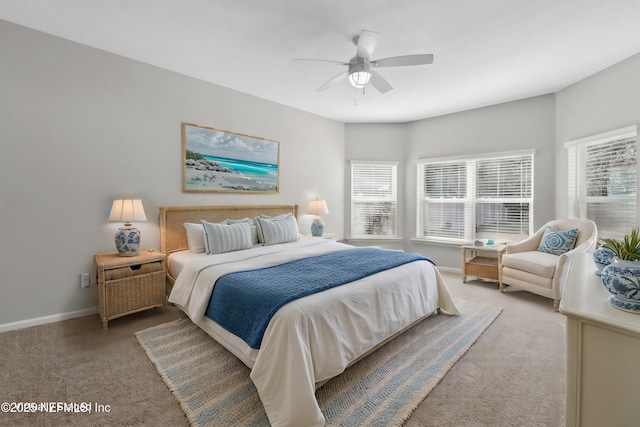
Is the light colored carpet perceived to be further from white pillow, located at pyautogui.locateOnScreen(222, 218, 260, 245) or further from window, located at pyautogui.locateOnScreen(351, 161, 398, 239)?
window, located at pyautogui.locateOnScreen(351, 161, 398, 239)

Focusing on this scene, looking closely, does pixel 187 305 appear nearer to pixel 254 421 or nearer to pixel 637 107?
pixel 254 421

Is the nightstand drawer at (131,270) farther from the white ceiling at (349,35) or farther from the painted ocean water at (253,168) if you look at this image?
the white ceiling at (349,35)

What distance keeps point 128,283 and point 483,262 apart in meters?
4.69

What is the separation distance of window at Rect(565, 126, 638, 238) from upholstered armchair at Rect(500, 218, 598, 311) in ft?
0.63

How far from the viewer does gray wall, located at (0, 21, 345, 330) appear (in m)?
2.57

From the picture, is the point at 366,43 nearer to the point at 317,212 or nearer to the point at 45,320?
the point at 317,212

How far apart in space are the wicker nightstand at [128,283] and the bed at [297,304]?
225 millimetres

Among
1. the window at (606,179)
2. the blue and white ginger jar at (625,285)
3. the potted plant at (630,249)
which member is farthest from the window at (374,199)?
the blue and white ginger jar at (625,285)

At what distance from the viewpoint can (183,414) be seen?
1657 millimetres

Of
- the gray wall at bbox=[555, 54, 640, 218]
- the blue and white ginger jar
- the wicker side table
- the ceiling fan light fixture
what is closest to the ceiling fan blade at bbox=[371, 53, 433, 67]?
the ceiling fan light fixture

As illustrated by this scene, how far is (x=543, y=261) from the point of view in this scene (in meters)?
3.40

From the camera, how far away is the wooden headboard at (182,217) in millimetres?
3402

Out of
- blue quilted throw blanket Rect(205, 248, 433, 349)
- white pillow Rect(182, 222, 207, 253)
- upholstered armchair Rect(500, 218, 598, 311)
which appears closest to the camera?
blue quilted throw blanket Rect(205, 248, 433, 349)

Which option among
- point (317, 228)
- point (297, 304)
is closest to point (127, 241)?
point (297, 304)
